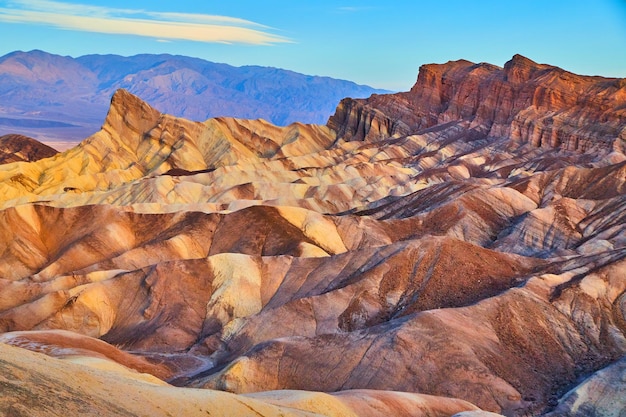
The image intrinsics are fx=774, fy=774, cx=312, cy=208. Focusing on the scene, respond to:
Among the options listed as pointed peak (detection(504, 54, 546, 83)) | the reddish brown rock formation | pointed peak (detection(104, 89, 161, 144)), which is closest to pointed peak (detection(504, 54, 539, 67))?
pointed peak (detection(504, 54, 546, 83))

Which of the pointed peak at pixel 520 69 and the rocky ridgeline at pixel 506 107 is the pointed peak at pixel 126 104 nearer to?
the rocky ridgeline at pixel 506 107

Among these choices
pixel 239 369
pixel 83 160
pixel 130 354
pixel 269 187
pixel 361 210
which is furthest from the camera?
pixel 83 160

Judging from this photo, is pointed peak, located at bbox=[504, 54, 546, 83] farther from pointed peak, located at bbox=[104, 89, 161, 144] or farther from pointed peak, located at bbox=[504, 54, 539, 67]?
pointed peak, located at bbox=[104, 89, 161, 144]

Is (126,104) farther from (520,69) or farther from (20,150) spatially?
(520,69)

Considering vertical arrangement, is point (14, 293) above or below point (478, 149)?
below

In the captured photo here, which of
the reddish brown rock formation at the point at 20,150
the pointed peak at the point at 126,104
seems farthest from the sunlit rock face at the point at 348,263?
the reddish brown rock formation at the point at 20,150

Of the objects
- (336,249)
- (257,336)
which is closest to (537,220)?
(336,249)

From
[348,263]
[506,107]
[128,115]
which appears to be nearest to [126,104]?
[128,115]

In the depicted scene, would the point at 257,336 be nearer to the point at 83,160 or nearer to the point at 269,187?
the point at 269,187
